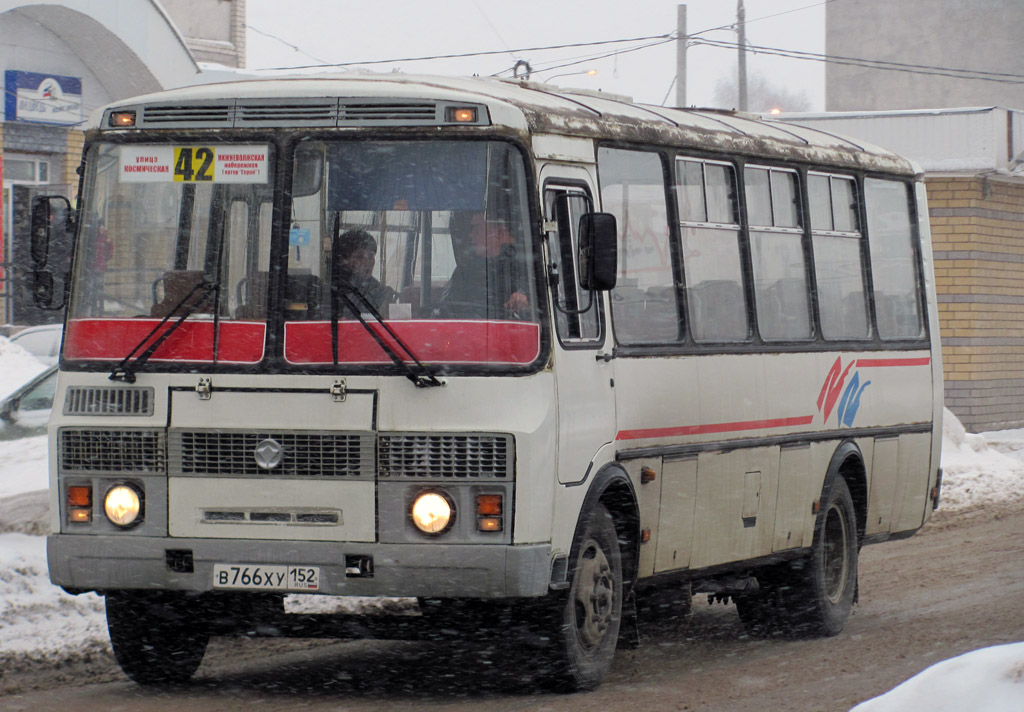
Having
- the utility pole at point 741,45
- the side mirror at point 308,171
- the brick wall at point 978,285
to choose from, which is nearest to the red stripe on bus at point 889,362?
the side mirror at point 308,171

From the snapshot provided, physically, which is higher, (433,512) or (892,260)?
(892,260)

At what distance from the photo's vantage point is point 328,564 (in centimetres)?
754

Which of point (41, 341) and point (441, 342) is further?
point (41, 341)

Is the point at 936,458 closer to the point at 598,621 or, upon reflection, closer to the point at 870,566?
the point at 870,566

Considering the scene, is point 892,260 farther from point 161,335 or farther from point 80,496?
point 80,496

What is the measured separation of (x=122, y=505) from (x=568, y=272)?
2.23 meters

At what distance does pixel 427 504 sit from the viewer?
24.4 ft

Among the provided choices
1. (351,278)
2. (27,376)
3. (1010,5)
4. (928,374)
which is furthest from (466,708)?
(1010,5)

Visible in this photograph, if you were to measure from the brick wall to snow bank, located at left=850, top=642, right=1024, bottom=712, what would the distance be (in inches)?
822

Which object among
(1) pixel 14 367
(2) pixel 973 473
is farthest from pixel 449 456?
(2) pixel 973 473

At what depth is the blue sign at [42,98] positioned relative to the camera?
945 inches

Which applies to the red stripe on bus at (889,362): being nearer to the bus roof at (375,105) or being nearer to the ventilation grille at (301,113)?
the bus roof at (375,105)

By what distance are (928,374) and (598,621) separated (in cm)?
477

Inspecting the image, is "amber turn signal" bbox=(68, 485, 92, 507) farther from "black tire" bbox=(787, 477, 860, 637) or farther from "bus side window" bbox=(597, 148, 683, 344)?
"black tire" bbox=(787, 477, 860, 637)
